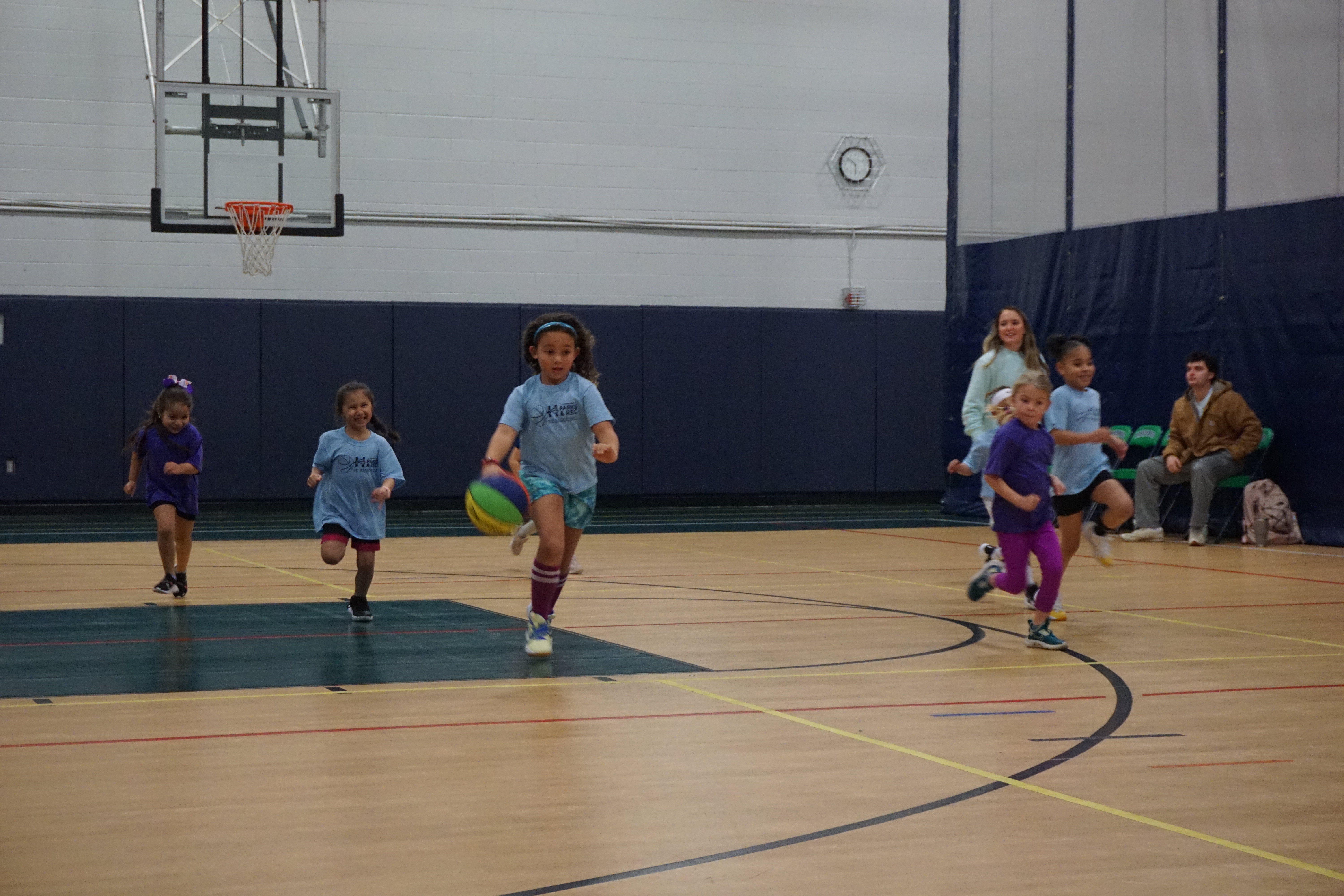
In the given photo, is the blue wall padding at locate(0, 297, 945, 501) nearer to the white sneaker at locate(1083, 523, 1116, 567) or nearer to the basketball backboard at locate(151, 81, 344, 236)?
the basketball backboard at locate(151, 81, 344, 236)

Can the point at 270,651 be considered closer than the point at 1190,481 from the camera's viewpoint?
Yes

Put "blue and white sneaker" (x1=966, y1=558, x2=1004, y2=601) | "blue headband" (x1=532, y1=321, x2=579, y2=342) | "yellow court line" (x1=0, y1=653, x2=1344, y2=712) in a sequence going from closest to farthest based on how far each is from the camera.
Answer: "yellow court line" (x1=0, y1=653, x2=1344, y2=712), "blue headband" (x1=532, y1=321, x2=579, y2=342), "blue and white sneaker" (x1=966, y1=558, x2=1004, y2=601)

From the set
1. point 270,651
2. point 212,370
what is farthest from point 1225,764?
point 212,370

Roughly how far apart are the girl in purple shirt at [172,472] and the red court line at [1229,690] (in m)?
5.56

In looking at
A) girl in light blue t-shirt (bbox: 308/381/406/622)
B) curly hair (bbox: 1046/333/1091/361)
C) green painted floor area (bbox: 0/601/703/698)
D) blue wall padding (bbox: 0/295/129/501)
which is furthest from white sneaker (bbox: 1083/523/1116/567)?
blue wall padding (bbox: 0/295/129/501)

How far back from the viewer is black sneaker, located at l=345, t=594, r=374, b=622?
7641 mm

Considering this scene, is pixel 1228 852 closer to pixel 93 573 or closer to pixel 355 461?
pixel 355 461

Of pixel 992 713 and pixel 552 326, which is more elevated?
pixel 552 326

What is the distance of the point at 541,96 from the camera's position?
18047 millimetres

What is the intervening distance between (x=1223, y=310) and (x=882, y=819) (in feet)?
36.2

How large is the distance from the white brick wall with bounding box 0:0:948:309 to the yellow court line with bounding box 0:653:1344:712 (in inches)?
490

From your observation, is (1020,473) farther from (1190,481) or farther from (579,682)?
(1190,481)

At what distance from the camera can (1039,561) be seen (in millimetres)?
6973

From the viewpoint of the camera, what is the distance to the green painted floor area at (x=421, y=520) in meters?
14.0
